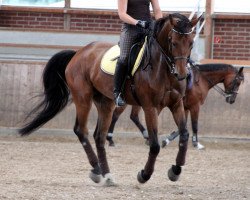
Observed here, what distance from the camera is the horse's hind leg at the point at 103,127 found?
33.0ft

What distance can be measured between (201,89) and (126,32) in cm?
554

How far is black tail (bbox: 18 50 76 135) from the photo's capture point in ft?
36.5

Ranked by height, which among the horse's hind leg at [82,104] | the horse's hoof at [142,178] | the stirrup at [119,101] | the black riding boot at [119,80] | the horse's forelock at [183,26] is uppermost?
the horse's forelock at [183,26]

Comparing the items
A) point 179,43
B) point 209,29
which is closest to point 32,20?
point 209,29

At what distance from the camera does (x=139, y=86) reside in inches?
368

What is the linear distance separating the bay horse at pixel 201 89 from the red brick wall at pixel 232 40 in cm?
261

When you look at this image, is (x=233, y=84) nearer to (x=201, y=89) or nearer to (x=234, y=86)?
(x=234, y=86)

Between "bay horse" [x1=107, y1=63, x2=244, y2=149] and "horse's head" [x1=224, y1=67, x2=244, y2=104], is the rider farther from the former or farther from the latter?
"horse's head" [x1=224, y1=67, x2=244, y2=104]

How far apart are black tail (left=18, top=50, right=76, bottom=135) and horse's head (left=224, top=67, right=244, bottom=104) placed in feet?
15.5

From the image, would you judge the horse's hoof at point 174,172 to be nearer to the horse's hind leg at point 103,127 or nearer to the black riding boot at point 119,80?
the horse's hind leg at point 103,127

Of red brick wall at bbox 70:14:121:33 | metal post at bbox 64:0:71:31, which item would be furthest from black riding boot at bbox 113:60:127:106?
metal post at bbox 64:0:71:31

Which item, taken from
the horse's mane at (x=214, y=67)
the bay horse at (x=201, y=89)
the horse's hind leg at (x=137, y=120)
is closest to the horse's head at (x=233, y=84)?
the bay horse at (x=201, y=89)

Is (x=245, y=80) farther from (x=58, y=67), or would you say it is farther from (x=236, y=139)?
(x=58, y=67)


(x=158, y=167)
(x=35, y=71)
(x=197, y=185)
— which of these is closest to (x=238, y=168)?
(x=158, y=167)
